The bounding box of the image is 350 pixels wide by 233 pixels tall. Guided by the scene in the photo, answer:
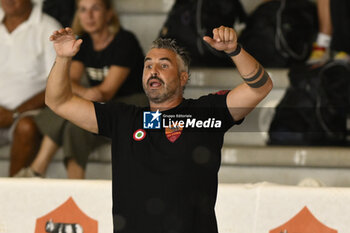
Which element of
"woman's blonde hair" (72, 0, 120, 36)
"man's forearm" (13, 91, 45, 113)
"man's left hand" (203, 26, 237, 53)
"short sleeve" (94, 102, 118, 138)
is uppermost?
"man's left hand" (203, 26, 237, 53)

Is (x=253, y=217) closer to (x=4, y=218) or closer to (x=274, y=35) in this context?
(x=4, y=218)

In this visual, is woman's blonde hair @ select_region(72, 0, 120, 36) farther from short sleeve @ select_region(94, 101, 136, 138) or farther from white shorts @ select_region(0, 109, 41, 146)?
short sleeve @ select_region(94, 101, 136, 138)

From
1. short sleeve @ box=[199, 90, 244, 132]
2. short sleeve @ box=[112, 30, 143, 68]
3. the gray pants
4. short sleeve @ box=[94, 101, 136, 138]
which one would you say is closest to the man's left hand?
short sleeve @ box=[199, 90, 244, 132]

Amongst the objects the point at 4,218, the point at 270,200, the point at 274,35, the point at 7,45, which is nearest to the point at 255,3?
the point at 274,35

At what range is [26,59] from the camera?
10.9 ft

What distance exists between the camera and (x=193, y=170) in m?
1.79

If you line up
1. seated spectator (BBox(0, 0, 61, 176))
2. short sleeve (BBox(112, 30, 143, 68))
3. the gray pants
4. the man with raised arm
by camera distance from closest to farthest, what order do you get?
1. the man with raised arm
2. the gray pants
3. short sleeve (BBox(112, 30, 143, 68))
4. seated spectator (BBox(0, 0, 61, 176))

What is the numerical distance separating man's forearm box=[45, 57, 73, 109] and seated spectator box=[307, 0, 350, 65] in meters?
1.71

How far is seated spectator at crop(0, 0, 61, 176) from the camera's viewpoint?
321 cm

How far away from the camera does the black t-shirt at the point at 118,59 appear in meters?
3.11

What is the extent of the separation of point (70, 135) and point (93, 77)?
1.16 feet

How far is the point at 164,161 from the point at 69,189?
77 centimetres

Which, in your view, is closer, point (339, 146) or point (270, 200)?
point (270, 200)

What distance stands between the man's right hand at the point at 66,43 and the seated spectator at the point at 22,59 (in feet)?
4.52
